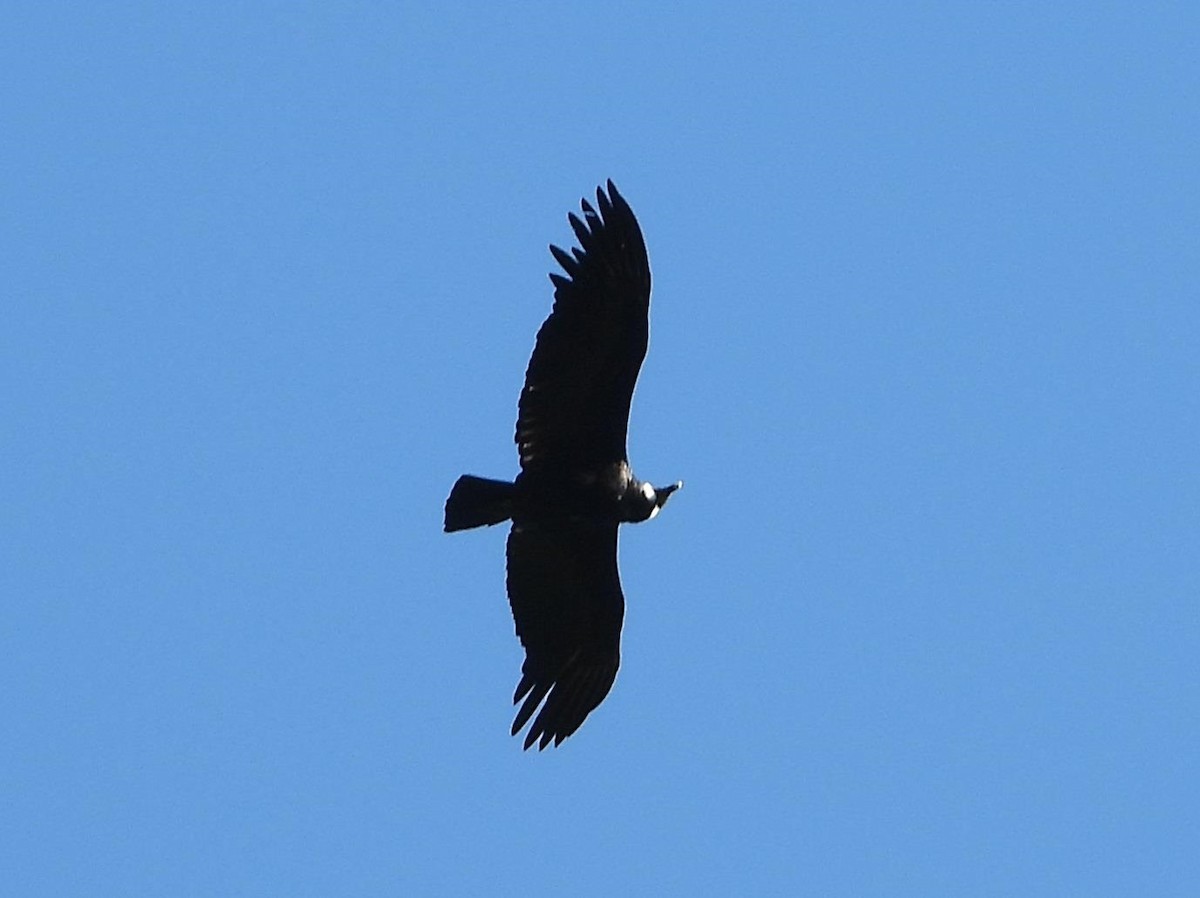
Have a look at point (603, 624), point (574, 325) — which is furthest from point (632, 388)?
point (603, 624)

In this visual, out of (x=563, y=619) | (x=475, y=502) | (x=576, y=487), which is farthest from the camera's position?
(x=563, y=619)

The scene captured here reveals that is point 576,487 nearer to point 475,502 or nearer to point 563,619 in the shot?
point 475,502

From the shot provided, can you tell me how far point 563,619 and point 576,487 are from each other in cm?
123

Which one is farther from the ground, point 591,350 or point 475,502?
point 591,350

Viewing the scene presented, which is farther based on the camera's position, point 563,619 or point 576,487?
point 563,619

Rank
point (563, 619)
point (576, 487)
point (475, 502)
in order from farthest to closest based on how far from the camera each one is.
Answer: point (563, 619) → point (576, 487) → point (475, 502)

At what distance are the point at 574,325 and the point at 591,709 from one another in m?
3.01

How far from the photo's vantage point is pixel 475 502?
1811cm

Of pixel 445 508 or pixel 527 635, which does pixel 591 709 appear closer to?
pixel 527 635

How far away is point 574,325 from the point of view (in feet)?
59.0

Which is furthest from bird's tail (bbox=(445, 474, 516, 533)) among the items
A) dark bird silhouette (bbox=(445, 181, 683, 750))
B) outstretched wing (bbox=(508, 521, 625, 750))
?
outstretched wing (bbox=(508, 521, 625, 750))

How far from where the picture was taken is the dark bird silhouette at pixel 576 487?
1794cm

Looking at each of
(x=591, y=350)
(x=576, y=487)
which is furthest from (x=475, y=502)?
(x=591, y=350)

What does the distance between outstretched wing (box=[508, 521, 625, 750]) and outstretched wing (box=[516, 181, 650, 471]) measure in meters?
0.75
